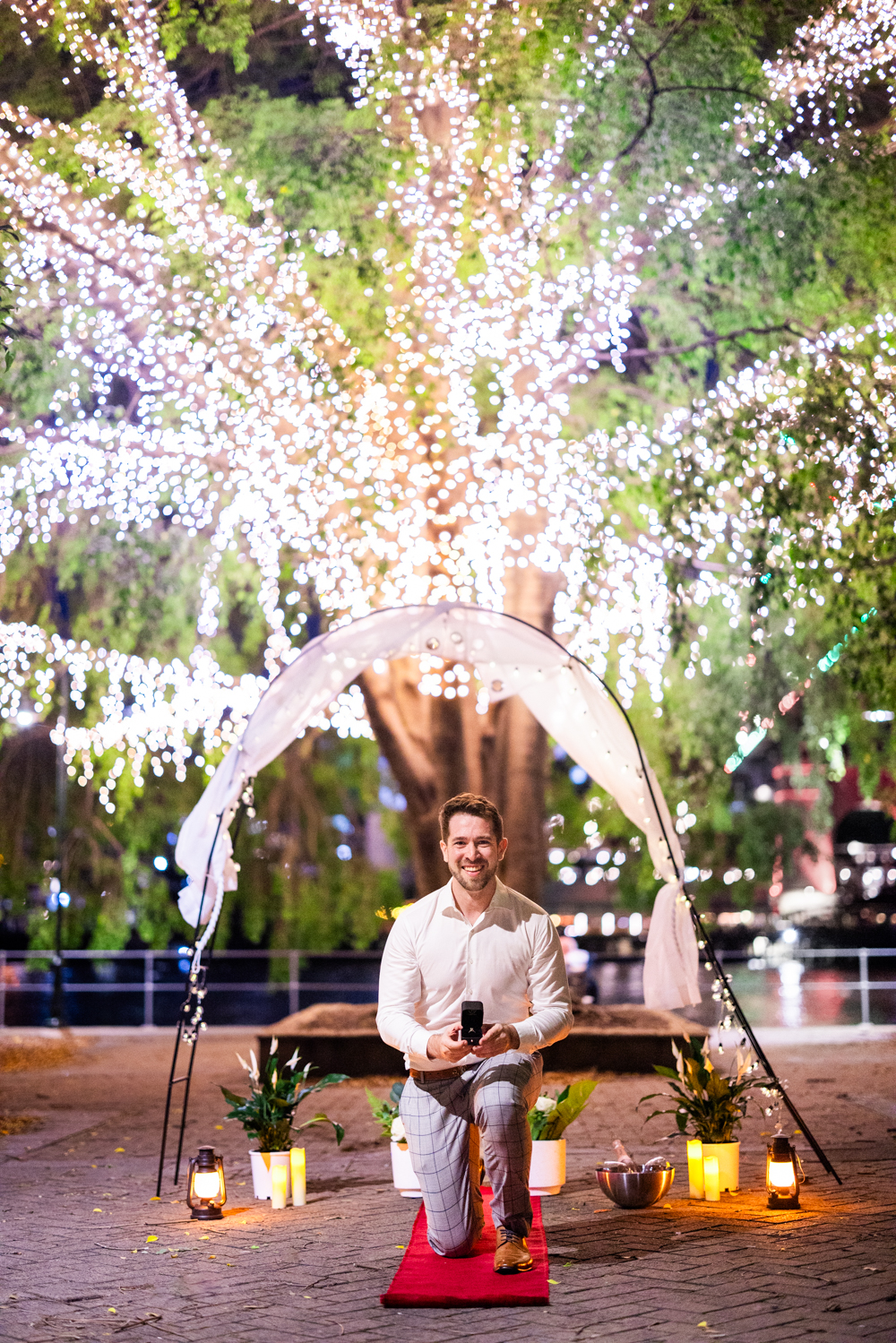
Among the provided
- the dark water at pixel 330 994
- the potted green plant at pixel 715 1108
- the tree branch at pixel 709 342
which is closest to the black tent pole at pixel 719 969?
the potted green plant at pixel 715 1108

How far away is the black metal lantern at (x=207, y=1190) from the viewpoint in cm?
641

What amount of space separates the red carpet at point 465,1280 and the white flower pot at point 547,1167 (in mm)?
1253

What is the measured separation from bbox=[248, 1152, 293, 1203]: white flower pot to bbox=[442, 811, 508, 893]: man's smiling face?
223 centimetres

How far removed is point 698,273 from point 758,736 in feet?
13.3

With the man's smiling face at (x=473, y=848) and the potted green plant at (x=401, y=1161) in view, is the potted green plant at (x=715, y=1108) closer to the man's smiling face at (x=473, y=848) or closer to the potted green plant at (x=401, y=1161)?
→ the potted green plant at (x=401, y=1161)

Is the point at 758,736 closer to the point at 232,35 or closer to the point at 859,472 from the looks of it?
the point at 859,472

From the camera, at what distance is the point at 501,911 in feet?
18.0

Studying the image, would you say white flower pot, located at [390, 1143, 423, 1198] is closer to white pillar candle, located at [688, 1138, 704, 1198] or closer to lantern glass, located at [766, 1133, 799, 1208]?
white pillar candle, located at [688, 1138, 704, 1198]

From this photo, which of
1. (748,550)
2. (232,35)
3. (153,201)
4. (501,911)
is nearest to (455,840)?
(501,911)

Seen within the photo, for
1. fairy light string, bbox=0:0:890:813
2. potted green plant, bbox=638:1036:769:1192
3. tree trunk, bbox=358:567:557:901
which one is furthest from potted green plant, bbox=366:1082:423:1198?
tree trunk, bbox=358:567:557:901

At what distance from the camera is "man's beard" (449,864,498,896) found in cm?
538

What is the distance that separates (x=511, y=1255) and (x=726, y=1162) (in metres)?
1.94

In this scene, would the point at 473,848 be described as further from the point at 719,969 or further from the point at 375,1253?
the point at 719,969

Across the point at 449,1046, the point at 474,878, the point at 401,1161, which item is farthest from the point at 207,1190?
the point at 474,878
